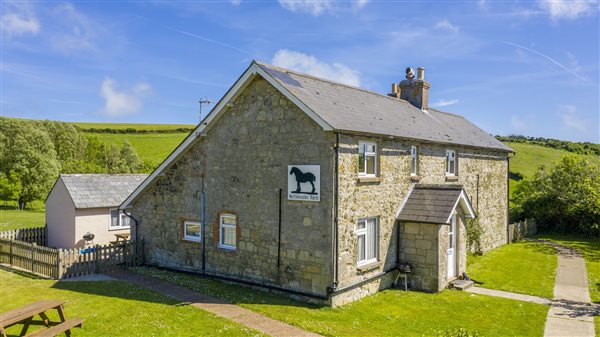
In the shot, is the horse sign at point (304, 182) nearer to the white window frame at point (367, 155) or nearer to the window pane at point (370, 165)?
the white window frame at point (367, 155)

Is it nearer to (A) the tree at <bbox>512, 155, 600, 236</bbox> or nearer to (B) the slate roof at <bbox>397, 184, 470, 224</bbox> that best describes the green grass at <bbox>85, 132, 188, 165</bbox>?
(A) the tree at <bbox>512, 155, 600, 236</bbox>

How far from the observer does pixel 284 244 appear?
14.1 metres

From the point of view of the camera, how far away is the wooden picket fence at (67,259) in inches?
659

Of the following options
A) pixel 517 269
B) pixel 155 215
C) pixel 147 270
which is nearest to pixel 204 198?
pixel 155 215

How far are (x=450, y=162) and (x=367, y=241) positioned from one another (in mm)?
8982

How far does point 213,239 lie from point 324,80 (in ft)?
26.8

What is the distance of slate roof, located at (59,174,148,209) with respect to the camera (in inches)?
930

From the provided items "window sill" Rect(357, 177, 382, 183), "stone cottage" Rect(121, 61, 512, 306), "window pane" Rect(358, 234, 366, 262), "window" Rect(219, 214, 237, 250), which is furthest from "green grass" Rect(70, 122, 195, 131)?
"window pane" Rect(358, 234, 366, 262)

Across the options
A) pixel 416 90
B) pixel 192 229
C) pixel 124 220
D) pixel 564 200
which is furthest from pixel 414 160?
pixel 564 200

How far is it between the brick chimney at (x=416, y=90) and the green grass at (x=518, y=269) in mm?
9193

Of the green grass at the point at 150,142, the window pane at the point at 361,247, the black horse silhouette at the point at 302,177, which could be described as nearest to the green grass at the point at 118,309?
the black horse silhouette at the point at 302,177

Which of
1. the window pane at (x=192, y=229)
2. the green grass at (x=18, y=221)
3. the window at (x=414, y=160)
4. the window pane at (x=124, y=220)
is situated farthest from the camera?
the green grass at (x=18, y=221)

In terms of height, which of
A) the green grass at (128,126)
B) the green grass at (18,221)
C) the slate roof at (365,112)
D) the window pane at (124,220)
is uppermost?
the green grass at (128,126)

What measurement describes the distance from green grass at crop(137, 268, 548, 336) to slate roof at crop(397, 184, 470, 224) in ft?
9.16
